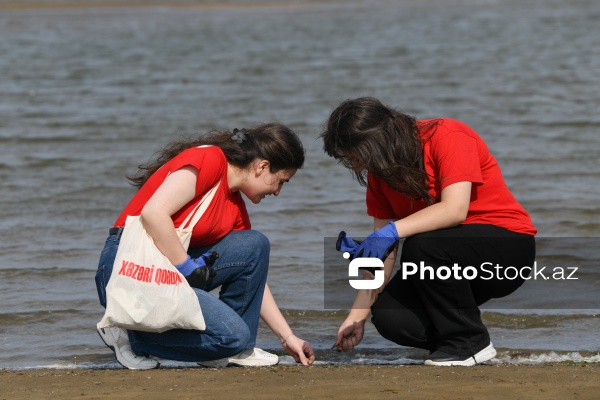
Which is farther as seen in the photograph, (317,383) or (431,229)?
(431,229)

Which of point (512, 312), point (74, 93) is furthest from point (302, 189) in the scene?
point (74, 93)

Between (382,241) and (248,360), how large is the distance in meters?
0.83

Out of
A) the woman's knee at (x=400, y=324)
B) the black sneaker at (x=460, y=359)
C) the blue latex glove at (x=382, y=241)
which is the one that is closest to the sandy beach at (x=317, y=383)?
the black sneaker at (x=460, y=359)

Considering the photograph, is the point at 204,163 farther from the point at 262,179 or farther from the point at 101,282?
the point at 101,282

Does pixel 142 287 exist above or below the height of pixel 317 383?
above

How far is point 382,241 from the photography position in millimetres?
4527

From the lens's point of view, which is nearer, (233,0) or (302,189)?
(302,189)

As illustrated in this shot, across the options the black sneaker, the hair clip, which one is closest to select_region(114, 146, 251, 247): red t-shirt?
the hair clip

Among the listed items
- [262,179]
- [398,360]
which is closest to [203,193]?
[262,179]

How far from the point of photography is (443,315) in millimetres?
4676

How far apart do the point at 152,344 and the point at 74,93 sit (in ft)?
37.4

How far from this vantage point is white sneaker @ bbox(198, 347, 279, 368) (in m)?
4.77

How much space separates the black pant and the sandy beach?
0.15 meters

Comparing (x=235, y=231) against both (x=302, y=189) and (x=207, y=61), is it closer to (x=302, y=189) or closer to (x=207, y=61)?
(x=302, y=189)
